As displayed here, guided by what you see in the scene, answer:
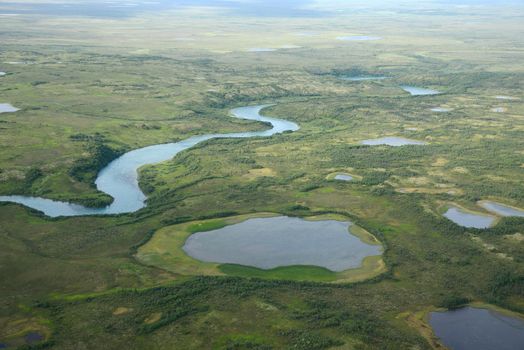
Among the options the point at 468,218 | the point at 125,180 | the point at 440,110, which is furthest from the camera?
the point at 440,110

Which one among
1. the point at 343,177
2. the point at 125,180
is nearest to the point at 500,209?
the point at 343,177

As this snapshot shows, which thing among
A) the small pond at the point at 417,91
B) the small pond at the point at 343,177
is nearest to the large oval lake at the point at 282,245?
the small pond at the point at 343,177

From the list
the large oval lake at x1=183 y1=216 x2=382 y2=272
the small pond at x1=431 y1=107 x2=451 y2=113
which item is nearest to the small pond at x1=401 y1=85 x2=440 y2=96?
the small pond at x1=431 y1=107 x2=451 y2=113

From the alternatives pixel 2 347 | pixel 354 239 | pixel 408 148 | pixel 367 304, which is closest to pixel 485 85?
pixel 408 148

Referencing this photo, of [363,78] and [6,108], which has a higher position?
[363,78]

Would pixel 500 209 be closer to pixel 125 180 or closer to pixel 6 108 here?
pixel 125 180

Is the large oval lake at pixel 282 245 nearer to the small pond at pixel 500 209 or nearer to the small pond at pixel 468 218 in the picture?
the small pond at pixel 468 218

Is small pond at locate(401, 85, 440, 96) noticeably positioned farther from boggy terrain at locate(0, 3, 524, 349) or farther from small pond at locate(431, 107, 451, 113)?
small pond at locate(431, 107, 451, 113)
